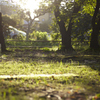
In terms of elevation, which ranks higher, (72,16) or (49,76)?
(72,16)

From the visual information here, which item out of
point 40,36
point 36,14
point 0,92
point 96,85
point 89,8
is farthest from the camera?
point 36,14

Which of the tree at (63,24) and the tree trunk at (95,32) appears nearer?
the tree trunk at (95,32)

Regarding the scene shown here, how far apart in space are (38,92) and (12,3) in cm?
1413

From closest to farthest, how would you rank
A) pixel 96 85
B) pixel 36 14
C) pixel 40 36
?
1. pixel 96 85
2. pixel 40 36
3. pixel 36 14

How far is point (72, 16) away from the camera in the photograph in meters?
14.4

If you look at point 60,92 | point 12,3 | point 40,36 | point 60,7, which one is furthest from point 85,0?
point 40,36

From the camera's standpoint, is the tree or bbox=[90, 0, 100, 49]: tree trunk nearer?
bbox=[90, 0, 100, 49]: tree trunk

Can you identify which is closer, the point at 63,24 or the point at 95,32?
the point at 95,32

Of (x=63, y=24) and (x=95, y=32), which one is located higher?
(x=63, y=24)

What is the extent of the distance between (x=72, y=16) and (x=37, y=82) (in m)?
10.9

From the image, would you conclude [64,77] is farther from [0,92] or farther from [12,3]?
[12,3]

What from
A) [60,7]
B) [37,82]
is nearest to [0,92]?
[37,82]

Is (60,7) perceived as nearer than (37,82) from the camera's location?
No

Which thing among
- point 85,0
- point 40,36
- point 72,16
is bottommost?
point 40,36
